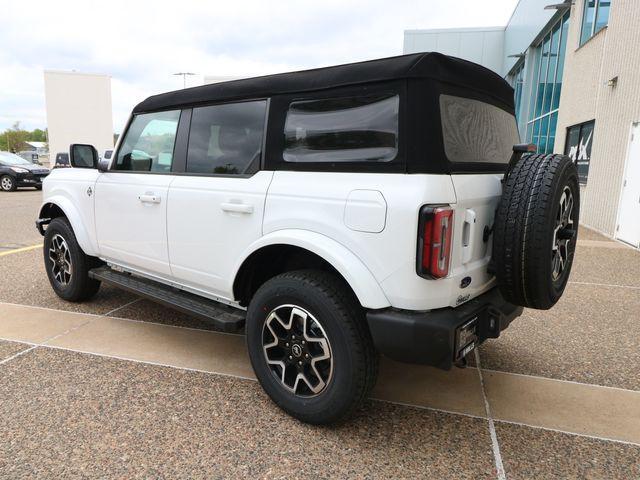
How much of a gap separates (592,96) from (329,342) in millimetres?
10622

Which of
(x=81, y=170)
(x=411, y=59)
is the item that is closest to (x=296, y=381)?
(x=411, y=59)

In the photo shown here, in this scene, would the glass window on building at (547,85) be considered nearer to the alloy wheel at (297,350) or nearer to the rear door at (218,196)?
Answer: the rear door at (218,196)

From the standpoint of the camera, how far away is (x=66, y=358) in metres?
3.34

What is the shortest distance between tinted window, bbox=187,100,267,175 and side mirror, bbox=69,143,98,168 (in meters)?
1.30

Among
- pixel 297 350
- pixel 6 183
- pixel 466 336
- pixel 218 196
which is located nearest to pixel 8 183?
pixel 6 183

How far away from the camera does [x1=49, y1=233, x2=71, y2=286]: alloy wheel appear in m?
4.39

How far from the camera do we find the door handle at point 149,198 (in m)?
3.33

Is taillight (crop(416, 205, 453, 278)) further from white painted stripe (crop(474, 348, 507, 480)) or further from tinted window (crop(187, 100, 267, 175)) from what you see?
tinted window (crop(187, 100, 267, 175))

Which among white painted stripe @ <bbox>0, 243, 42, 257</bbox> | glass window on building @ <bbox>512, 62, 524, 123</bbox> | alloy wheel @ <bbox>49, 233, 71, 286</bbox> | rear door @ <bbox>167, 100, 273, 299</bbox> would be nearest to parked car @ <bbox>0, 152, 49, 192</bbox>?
white painted stripe @ <bbox>0, 243, 42, 257</bbox>

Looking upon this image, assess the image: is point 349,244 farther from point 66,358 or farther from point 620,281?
point 620,281

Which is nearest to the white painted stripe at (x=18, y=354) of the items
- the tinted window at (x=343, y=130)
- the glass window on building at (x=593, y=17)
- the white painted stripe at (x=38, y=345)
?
the white painted stripe at (x=38, y=345)

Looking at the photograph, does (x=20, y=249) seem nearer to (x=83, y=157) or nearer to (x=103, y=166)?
(x=83, y=157)

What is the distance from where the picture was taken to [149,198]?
337 centimetres

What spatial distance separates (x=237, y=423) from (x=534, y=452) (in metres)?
1.57
